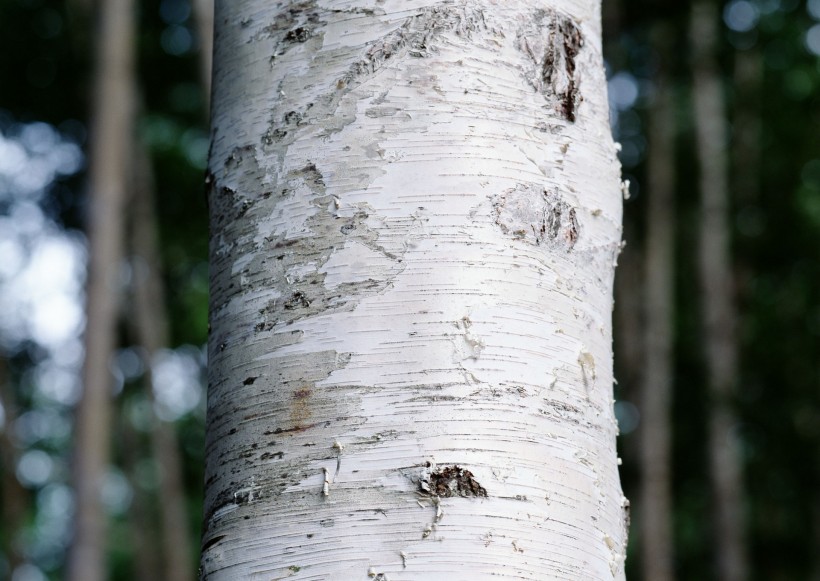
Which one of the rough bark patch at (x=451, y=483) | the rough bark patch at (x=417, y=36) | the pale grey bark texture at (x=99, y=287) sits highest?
the pale grey bark texture at (x=99, y=287)

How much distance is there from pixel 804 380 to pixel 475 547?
1101 centimetres

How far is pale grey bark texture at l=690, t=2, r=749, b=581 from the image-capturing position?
7965 mm

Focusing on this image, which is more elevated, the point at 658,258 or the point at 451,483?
the point at 658,258

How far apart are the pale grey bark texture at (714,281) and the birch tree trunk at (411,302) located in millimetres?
7499

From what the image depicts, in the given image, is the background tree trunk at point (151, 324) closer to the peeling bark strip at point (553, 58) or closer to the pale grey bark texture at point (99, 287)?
the pale grey bark texture at point (99, 287)

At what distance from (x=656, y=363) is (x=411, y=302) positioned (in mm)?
7497

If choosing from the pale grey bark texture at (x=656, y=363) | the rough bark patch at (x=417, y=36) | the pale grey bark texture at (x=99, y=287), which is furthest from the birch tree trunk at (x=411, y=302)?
the pale grey bark texture at (x=656, y=363)

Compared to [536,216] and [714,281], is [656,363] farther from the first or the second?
[536,216]

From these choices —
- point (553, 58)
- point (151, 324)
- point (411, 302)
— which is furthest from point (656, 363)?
point (411, 302)

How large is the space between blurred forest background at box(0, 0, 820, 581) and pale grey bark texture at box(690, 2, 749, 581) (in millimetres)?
20

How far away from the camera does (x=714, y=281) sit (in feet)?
28.4

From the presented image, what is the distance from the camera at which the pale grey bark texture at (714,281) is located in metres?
7.96

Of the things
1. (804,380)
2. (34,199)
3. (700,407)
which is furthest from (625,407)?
(34,199)

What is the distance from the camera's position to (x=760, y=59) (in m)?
10.4
